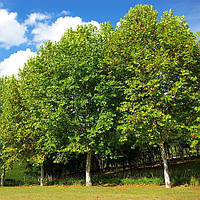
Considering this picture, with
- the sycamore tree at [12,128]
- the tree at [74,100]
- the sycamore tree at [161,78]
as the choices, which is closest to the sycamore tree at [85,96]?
the tree at [74,100]

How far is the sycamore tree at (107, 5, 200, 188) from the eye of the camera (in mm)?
19797

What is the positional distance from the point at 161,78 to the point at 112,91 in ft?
22.9

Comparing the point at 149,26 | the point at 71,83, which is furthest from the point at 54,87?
the point at 149,26

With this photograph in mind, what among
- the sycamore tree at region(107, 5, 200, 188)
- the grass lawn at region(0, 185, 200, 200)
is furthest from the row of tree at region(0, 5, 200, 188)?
the grass lawn at region(0, 185, 200, 200)

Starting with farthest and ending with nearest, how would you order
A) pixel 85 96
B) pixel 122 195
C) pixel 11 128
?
pixel 11 128 → pixel 85 96 → pixel 122 195

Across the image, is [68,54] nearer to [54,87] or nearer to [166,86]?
[54,87]

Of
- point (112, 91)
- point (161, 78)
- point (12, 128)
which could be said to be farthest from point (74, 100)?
point (12, 128)

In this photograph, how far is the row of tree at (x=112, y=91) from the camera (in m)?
20.4

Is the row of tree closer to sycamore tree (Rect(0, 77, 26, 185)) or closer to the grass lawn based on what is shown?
sycamore tree (Rect(0, 77, 26, 185))

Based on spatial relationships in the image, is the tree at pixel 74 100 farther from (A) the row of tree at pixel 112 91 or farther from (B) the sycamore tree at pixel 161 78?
(B) the sycamore tree at pixel 161 78

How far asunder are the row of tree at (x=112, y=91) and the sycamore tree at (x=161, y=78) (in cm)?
10

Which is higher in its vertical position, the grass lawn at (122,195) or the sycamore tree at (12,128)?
the sycamore tree at (12,128)

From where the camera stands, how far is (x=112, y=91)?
988 inches

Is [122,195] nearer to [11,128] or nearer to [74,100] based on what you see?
[74,100]
